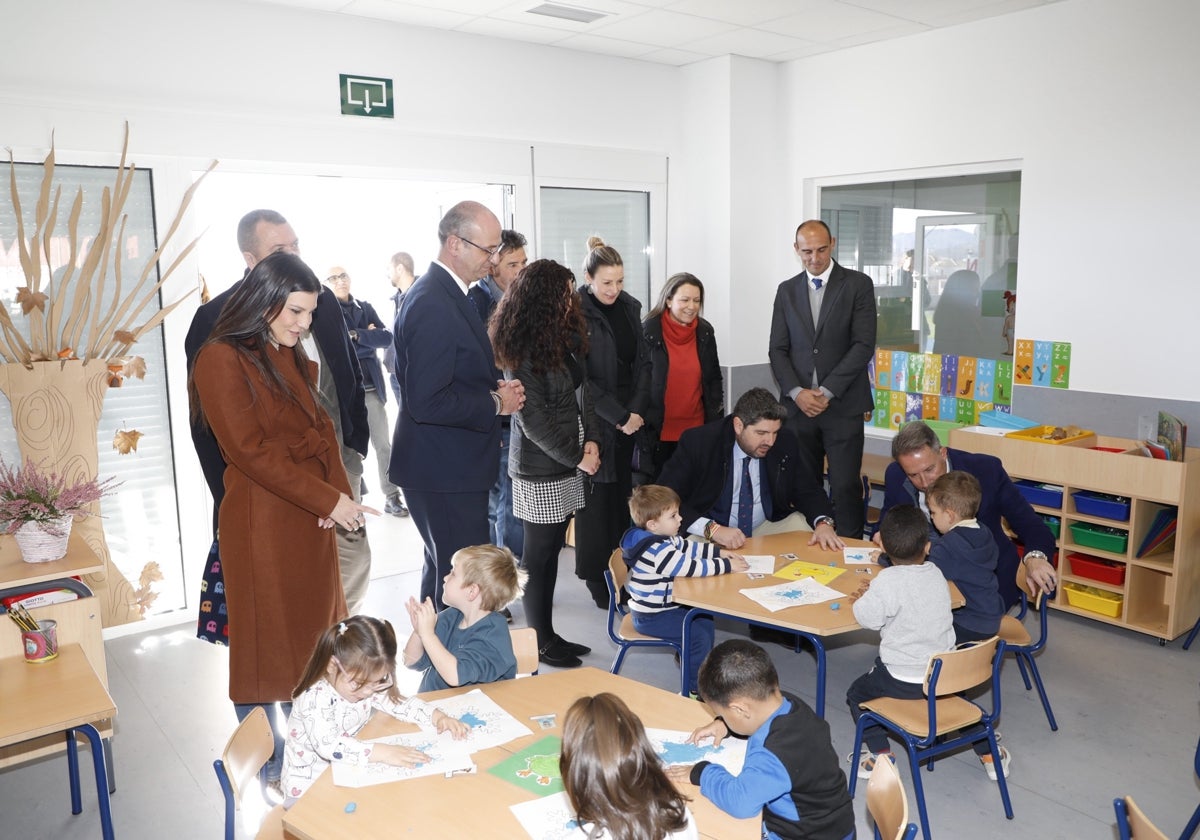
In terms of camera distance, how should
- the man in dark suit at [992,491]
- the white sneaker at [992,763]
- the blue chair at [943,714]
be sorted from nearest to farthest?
the blue chair at [943,714], the white sneaker at [992,763], the man in dark suit at [992,491]

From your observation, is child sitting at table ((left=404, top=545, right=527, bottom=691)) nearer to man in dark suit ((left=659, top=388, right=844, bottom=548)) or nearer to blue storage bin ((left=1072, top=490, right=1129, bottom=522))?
man in dark suit ((left=659, top=388, right=844, bottom=548))

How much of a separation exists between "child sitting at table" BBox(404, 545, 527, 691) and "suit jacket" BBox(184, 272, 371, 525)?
33.3 inches

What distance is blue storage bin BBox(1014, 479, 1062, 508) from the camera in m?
4.90

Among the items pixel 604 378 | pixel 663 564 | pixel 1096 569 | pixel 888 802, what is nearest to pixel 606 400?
pixel 604 378

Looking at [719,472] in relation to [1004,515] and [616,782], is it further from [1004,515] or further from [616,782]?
[616,782]

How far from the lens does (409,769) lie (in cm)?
218

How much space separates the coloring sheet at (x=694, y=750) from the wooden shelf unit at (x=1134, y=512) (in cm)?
317

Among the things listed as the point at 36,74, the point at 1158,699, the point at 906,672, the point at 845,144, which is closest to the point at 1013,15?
the point at 845,144

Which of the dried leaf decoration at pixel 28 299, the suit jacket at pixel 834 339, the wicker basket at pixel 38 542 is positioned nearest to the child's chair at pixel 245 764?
the wicker basket at pixel 38 542

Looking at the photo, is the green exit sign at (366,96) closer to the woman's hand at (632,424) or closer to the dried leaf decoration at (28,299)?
the dried leaf decoration at (28,299)

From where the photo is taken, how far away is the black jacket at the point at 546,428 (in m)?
4.09

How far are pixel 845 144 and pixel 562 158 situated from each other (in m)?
1.92

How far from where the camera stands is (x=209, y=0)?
4.79 meters

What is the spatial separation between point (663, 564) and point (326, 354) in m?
1.46
